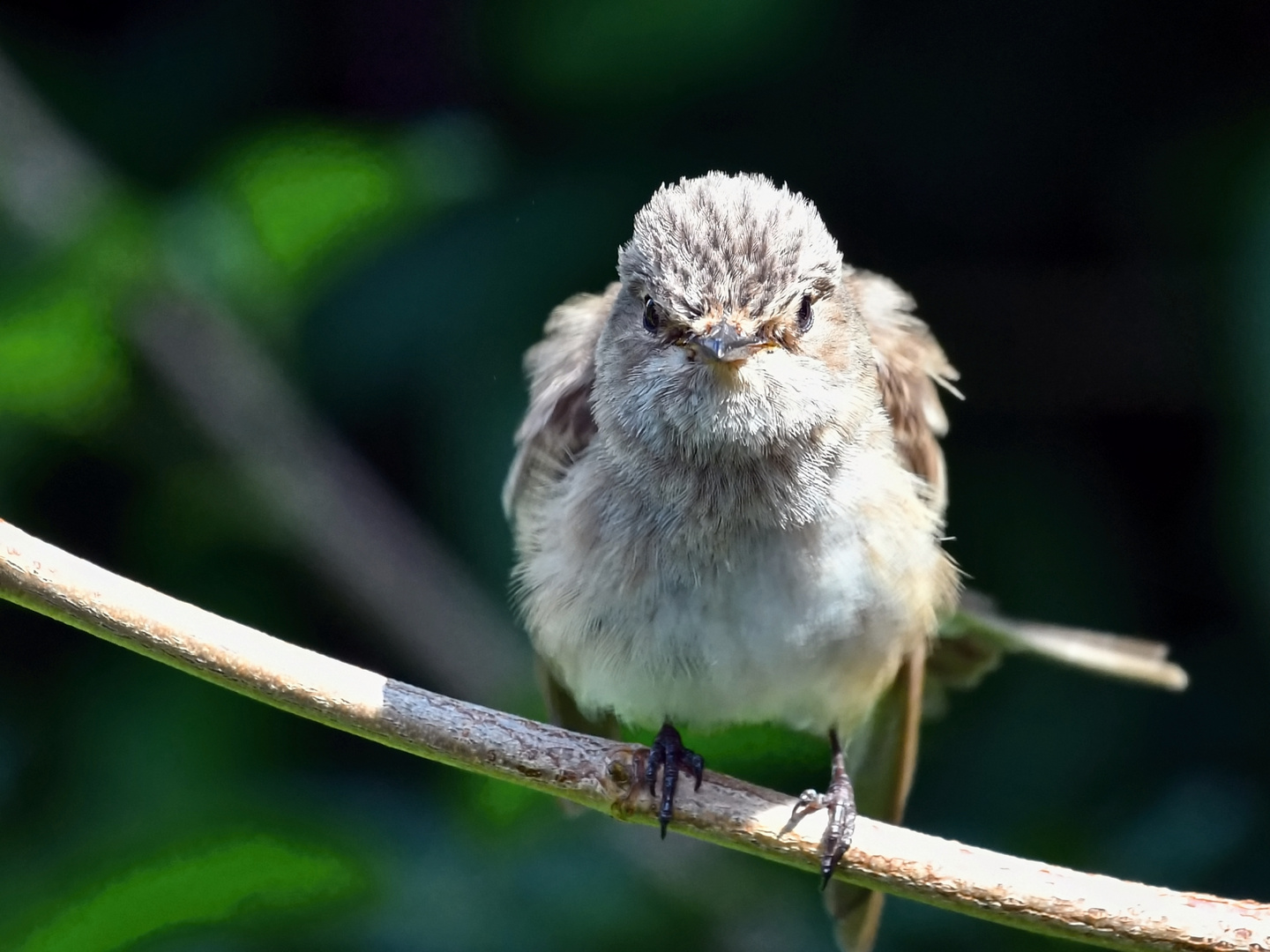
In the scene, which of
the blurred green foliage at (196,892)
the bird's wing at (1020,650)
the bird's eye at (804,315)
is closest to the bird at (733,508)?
the bird's eye at (804,315)

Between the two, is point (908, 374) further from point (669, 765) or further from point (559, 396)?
point (669, 765)

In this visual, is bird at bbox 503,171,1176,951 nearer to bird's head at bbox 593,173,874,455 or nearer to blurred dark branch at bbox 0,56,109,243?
bird's head at bbox 593,173,874,455

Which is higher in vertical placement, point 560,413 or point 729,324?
point 560,413

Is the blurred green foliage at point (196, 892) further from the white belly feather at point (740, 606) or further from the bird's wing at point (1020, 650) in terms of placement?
the bird's wing at point (1020, 650)

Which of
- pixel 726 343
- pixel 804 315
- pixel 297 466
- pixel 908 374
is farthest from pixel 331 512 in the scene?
pixel 726 343

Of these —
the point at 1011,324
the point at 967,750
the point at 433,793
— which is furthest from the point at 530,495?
the point at 1011,324

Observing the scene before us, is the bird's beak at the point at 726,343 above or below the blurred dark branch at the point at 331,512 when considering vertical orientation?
below
